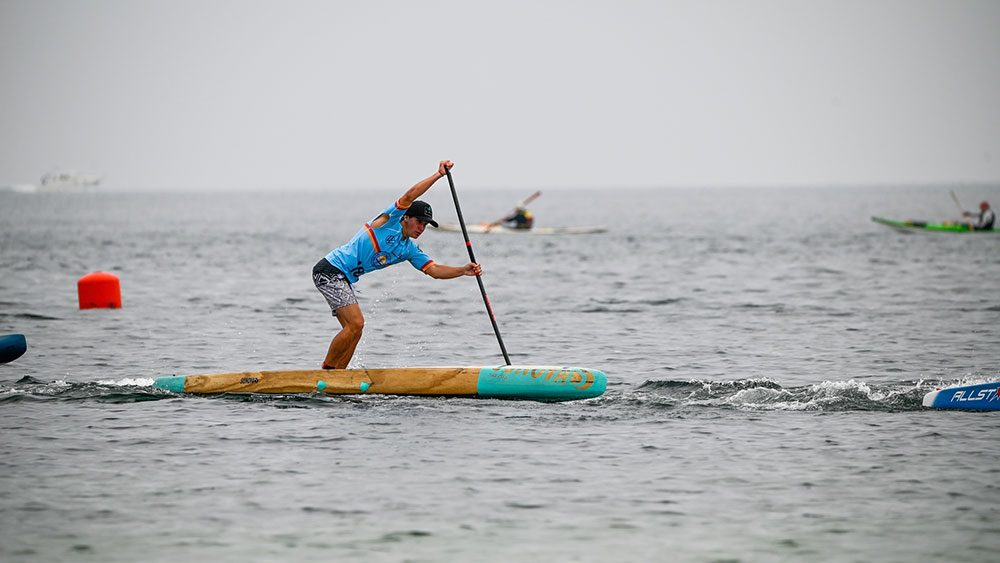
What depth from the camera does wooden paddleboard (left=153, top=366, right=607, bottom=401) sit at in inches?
520

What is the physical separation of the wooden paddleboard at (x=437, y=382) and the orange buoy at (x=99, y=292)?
12639 millimetres

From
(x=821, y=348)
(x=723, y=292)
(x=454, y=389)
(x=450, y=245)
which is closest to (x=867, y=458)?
(x=454, y=389)

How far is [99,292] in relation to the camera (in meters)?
25.6

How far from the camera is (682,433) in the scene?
11.9m

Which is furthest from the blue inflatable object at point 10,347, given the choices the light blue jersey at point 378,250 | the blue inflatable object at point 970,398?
the blue inflatable object at point 970,398

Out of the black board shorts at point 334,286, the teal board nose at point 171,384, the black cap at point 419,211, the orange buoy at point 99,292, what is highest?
the black cap at point 419,211

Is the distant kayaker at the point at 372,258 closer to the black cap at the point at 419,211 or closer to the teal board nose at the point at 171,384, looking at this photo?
the black cap at the point at 419,211

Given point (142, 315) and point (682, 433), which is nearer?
point (682, 433)

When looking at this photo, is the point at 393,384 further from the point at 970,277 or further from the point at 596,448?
the point at 970,277

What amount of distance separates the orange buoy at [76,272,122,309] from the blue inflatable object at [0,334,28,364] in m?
11.3

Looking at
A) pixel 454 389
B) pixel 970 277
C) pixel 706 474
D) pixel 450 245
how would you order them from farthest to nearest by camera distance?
pixel 450 245 → pixel 970 277 → pixel 454 389 → pixel 706 474

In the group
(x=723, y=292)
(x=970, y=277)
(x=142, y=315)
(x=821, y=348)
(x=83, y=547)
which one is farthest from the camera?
(x=970, y=277)

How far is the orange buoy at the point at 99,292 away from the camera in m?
25.4

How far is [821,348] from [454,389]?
25.4 feet
